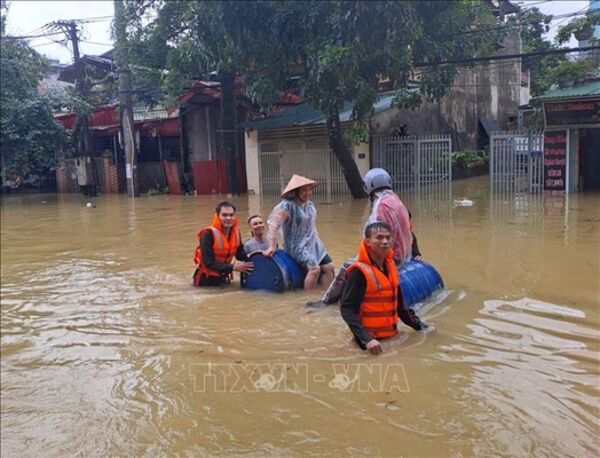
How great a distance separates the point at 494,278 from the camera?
7414 mm

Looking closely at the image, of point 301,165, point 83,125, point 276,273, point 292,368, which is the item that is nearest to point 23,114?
point 83,125

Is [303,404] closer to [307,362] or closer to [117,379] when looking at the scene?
[307,362]

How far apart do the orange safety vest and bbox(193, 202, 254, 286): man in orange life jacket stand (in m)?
2.50

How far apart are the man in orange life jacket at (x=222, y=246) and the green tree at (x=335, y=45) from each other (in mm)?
8605

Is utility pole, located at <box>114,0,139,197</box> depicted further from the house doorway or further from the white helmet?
the white helmet

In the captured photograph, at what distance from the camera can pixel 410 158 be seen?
2102 cm

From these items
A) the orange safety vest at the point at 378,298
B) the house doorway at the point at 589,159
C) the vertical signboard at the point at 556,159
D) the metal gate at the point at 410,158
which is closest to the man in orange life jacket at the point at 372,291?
the orange safety vest at the point at 378,298

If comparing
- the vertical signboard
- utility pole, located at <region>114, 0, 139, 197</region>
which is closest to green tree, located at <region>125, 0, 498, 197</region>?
utility pole, located at <region>114, 0, 139, 197</region>

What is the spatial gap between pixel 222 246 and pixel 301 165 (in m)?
15.2

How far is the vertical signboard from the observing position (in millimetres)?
17469

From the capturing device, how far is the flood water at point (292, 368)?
3.58 m

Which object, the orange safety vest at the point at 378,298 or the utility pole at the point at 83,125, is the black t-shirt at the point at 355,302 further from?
the utility pole at the point at 83,125

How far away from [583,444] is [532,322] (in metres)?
2.29

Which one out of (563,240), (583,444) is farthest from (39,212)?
(583,444)
